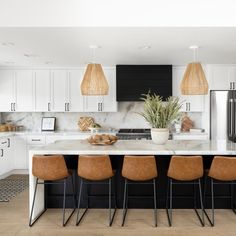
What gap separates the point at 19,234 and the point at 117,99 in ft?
12.4

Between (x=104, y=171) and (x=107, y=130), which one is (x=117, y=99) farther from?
(x=104, y=171)

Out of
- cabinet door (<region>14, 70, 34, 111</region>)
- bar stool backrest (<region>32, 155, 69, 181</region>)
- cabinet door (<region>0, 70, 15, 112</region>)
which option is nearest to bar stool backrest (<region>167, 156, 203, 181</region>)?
bar stool backrest (<region>32, 155, 69, 181</region>)

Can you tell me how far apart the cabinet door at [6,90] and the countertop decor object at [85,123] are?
5.43 feet

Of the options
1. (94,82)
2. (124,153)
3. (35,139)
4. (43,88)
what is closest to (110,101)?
(43,88)

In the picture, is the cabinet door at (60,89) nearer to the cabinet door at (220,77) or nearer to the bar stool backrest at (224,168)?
the cabinet door at (220,77)

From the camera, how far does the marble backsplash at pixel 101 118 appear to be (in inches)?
274

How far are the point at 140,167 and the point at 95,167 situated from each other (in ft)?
1.79

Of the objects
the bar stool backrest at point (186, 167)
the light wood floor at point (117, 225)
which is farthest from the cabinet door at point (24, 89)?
the bar stool backrest at point (186, 167)

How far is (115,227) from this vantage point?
11.5 ft

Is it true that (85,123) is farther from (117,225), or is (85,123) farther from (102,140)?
(117,225)

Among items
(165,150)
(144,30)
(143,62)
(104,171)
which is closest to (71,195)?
(104,171)

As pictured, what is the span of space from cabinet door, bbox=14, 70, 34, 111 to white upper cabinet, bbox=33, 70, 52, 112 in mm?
117

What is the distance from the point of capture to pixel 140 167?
3404mm

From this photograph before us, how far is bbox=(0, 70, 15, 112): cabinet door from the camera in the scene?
662 cm
